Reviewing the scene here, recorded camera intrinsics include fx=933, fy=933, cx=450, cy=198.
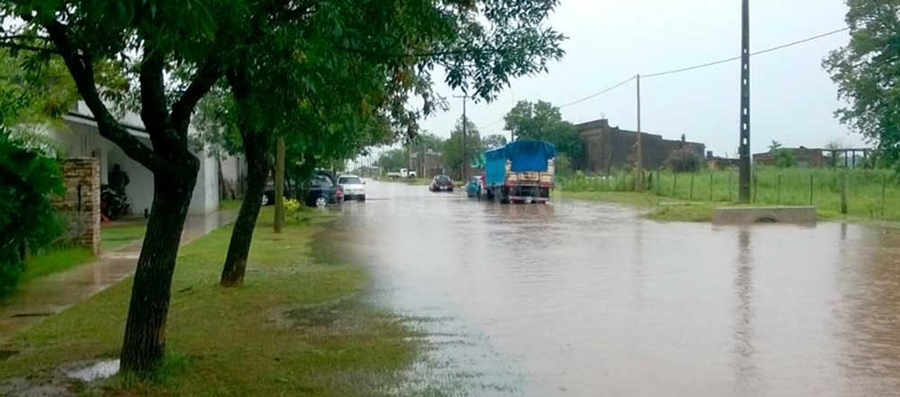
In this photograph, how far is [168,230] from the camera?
7.05m

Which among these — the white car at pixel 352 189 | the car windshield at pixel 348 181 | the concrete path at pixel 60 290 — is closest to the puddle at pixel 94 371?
the concrete path at pixel 60 290

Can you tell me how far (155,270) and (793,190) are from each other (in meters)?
37.4

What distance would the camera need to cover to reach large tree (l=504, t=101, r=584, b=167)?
277 ft

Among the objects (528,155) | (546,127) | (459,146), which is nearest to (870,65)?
(528,155)

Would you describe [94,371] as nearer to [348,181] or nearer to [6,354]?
[6,354]

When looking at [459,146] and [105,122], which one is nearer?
A: [105,122]

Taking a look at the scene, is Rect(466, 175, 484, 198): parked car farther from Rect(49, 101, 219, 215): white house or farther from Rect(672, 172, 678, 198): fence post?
Rect(49, 101, 219, 215): white house

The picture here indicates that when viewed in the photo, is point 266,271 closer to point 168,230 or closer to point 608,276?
point 608,276

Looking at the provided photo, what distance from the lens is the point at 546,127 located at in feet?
276

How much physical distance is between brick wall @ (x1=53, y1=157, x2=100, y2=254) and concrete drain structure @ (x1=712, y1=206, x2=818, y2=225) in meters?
17.4

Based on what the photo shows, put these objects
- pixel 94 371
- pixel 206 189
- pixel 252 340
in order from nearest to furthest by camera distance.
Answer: pixel 94 371, pixel 252 340, pixel 206 189

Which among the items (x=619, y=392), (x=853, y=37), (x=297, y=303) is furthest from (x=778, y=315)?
(x=853, y=37)

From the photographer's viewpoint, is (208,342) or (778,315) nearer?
(208,342)

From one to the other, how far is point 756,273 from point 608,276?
233 cm
